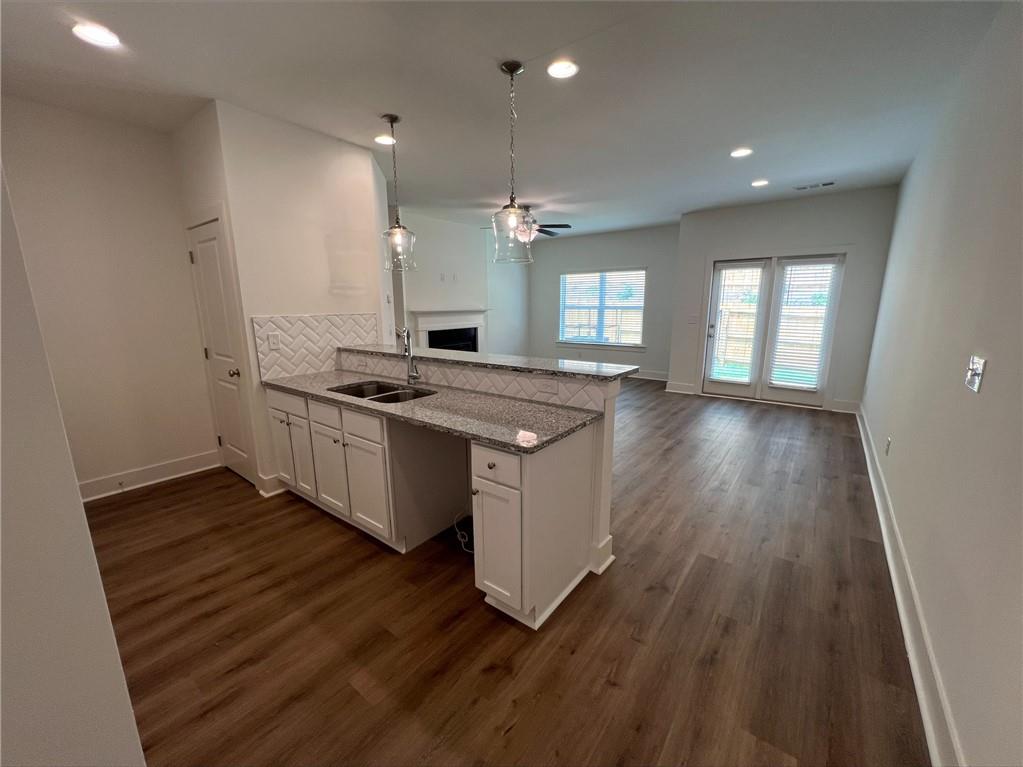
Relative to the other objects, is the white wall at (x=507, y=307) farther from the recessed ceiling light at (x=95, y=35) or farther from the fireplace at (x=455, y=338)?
the recessed ceiling light at (x=95, y=35)

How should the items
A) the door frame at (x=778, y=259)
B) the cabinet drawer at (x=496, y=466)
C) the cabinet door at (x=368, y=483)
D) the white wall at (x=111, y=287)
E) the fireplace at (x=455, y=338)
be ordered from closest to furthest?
the cabinet drawer at (x=496, y=466) < the cabinet door at (x=368, y=483) < the white wall at (x=111, y=287) < the door frame at (x=778, y=259) < the fireplace at (x=455, y=338)

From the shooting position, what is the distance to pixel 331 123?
2.96 meters

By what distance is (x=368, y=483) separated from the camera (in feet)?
7.90

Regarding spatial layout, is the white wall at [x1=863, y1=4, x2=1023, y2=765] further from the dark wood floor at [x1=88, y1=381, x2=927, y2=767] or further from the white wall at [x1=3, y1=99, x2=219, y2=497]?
the white wall at [x1=3, y1=99, x2=219, y2=497]

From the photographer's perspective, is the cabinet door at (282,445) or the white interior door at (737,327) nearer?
the cabinet door at (282,445)

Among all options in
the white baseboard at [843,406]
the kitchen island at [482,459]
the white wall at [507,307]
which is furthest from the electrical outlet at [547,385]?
the white wall at [507,307]

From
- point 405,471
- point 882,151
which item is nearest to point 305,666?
point 405,471

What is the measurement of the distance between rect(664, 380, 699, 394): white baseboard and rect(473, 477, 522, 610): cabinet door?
17.2ft

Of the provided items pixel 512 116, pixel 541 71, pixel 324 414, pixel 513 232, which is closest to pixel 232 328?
pixel 324 414

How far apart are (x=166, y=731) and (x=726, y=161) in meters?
5.10

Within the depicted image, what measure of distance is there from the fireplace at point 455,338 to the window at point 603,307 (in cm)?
217

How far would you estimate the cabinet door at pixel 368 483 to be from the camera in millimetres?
2318

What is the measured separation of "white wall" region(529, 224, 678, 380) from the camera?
23.4 feet

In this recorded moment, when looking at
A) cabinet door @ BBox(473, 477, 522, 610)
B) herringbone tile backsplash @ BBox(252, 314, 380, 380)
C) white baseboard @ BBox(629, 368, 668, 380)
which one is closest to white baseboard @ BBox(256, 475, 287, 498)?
herringbone tile backsplash @ BBox(252, 314, 380, 380)
